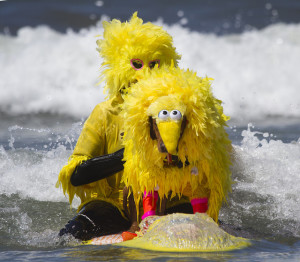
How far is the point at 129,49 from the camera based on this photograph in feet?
8.70

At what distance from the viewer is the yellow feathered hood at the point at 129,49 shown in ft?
8.68

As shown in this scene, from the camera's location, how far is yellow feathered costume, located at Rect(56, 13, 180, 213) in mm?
2658

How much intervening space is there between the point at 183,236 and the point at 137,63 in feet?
2.87

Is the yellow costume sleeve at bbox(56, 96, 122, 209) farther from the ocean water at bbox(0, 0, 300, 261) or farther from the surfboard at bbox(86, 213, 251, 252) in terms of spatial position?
the surfboard at bbox(86, 213, 251, 252)

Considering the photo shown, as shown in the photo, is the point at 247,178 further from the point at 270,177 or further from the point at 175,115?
the point at 175,115

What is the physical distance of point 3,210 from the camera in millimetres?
3678

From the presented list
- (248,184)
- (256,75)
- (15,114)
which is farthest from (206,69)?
(248,184)

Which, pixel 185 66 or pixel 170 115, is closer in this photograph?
pixel 170 115

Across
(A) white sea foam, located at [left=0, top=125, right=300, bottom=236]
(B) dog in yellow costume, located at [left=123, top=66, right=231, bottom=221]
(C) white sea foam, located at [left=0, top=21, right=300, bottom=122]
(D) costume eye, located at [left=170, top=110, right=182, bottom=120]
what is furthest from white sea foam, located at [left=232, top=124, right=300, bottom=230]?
(C) white sea foam, located at [left=0, top=21, right=300, bottom=122]

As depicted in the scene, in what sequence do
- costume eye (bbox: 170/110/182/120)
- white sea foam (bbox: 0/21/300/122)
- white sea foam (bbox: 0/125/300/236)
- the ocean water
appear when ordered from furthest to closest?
white sea foam (bbox: 0/21/300/122)
white sea foam (bbox: 0/125/300/236)
the ocean water
costume eye (bbox: 170/110/182/120)

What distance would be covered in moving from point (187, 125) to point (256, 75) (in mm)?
5692

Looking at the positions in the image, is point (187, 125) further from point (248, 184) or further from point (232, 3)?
point (232, 3)

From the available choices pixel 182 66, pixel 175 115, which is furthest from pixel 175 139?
pixel 182 66

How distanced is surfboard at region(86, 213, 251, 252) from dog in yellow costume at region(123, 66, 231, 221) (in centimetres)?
11
